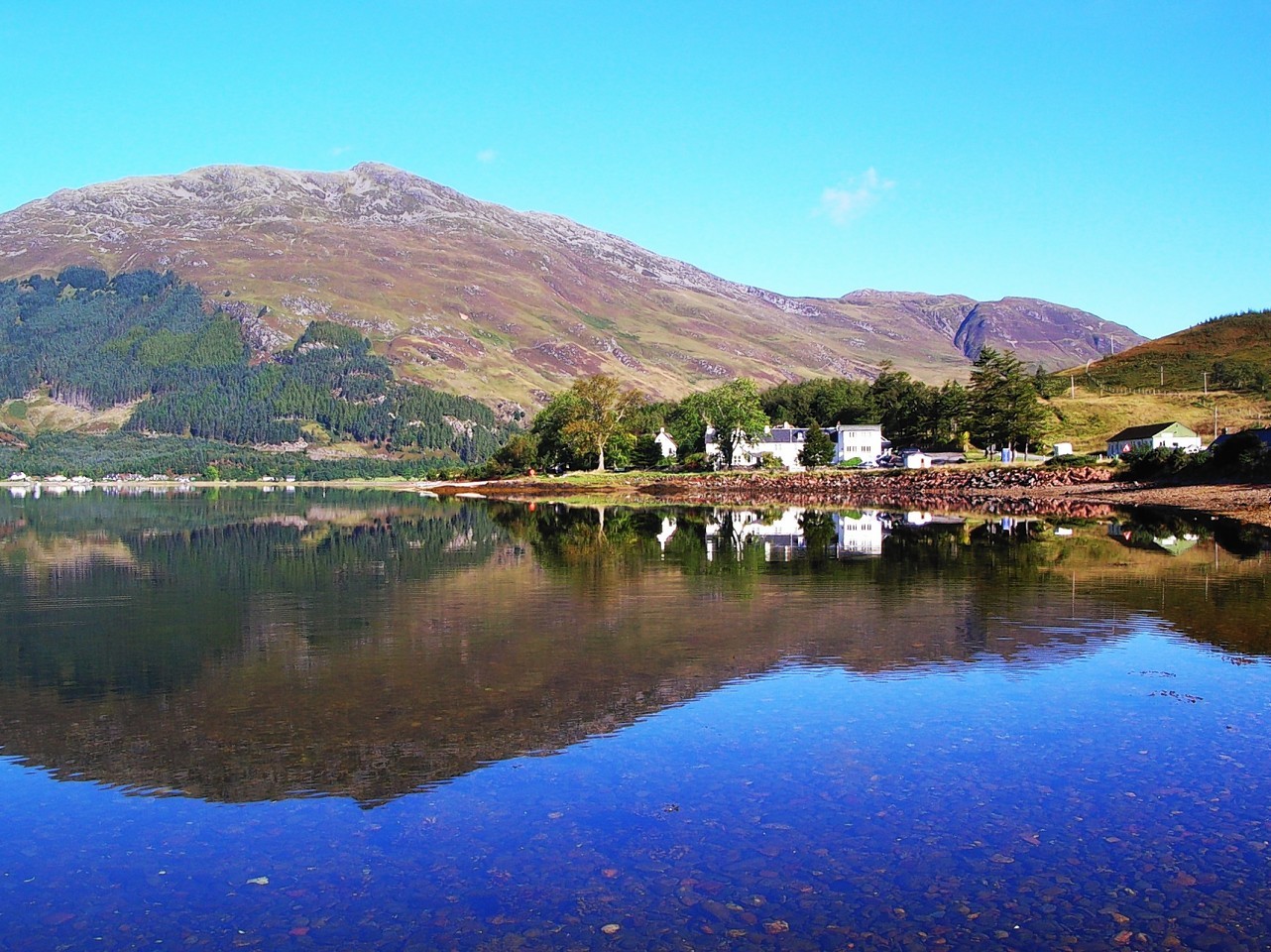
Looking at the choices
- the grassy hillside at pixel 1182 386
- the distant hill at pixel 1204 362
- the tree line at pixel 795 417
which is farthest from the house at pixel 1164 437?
the distant hill at pixel 1204 362

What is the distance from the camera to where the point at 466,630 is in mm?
26016

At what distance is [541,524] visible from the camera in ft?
238

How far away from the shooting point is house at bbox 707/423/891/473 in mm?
156625

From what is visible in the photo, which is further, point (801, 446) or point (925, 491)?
point (801, 446)

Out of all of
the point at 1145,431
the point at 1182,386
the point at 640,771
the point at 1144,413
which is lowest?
the point at 640,771

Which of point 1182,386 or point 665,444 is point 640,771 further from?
point 1182,386

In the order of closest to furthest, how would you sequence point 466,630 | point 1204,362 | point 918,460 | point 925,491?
point 466,630
point 925,491
point 918,460
point 1204,362

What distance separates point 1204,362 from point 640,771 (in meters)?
187

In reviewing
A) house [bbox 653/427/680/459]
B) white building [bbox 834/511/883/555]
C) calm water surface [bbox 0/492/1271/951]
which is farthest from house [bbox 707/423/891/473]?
calm water surface [bbox 0/492/1271/951]

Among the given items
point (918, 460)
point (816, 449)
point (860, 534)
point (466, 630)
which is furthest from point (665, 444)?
point (466, 630)

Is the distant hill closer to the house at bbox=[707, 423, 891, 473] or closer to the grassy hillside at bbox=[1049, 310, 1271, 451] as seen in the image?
the grassy hillside at bbox=[1049, 310, 1271, 451]

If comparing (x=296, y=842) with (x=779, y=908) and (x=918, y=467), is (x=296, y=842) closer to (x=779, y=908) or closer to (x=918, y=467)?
(x=779, y=908)

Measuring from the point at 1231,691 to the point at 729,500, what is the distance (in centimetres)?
8944

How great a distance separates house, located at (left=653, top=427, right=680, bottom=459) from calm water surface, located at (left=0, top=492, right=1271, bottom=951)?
133907mm
